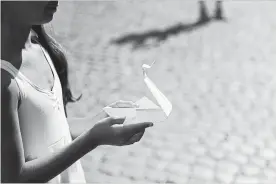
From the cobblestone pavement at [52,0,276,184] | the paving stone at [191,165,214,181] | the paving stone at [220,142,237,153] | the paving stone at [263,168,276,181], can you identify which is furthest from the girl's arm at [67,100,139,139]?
the paving stone at [220,142,237,153]

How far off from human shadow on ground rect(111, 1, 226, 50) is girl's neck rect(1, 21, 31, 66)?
560 cm

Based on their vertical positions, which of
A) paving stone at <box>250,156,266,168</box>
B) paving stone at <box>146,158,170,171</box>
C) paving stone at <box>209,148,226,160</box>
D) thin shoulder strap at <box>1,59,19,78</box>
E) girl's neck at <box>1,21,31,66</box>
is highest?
girl's neck at <box>1,21,31,66</box>

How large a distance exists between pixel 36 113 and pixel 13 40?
24cm

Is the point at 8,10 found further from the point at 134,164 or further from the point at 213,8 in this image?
the point at 213,8

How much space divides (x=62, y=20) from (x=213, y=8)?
2449 millimetres

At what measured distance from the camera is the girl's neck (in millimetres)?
1434

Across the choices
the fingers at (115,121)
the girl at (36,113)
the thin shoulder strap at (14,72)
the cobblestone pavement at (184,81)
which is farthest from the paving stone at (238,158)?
the thin shoulder strap at (14,72)

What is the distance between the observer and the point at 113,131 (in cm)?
164

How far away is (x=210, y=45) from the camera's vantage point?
23.5 feet

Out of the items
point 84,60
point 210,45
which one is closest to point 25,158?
point 84,60

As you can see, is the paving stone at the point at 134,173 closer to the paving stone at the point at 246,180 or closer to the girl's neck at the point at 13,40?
the paving stone at the point at 246,180

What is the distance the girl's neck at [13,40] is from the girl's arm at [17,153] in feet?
0.27

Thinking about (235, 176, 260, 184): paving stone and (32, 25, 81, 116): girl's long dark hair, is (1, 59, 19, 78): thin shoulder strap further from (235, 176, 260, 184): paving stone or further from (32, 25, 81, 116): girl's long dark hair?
(235, 176, 260, 184): paving stone

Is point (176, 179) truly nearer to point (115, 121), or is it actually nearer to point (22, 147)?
point (115, 121)
